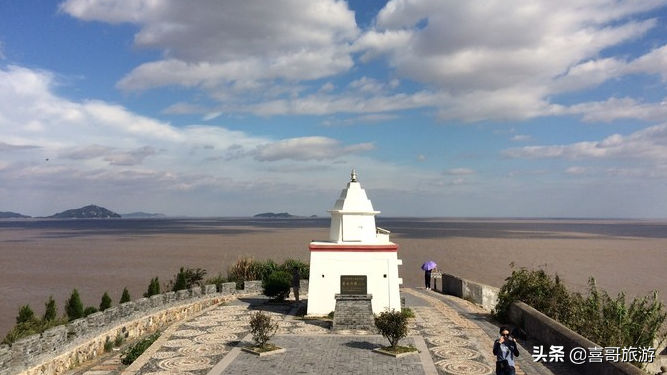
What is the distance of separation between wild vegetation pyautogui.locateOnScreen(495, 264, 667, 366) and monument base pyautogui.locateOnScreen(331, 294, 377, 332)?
21.4ft

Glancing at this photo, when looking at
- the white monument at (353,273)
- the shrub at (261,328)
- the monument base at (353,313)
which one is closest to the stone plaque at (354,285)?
the white monument at (353,273)

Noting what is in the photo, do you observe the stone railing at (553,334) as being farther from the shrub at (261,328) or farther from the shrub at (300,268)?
the shrub at (300,268)

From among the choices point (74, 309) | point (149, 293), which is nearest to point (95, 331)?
point (74, 309)

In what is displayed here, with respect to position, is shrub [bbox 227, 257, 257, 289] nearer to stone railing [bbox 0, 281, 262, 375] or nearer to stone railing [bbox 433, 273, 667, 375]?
stone railing [bbox 0, 281, 262, 375]

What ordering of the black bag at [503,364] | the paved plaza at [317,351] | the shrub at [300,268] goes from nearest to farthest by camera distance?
the black bag at [503,364], the paved plaza at [317,351], the shrub at [300,268]

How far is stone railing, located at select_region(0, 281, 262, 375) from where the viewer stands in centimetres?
1499

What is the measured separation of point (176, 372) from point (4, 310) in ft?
70.7

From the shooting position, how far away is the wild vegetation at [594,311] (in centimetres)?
1605

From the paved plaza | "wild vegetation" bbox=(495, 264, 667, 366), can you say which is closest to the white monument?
the paved plaza

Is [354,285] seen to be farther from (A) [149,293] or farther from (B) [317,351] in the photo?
(A) [149,293]

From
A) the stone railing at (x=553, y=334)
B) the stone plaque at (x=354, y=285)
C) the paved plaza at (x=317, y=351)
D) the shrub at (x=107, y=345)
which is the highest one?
the stone plaque at (x=354, y=285)

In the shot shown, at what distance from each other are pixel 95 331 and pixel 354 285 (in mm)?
10687

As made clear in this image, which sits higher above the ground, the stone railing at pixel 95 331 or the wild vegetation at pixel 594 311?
the wild vegetation at pixel 594 311

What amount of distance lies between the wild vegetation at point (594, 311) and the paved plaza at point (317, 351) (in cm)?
192
